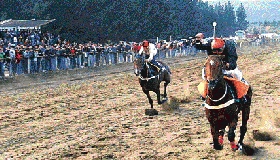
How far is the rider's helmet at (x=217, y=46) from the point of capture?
8.13 metres

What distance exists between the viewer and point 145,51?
14.1 meters

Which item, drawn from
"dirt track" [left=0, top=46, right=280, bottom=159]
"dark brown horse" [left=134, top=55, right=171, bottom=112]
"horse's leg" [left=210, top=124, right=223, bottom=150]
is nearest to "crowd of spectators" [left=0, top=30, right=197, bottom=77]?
"dirt track" [left=0, top=46, right=280, bottom=159]

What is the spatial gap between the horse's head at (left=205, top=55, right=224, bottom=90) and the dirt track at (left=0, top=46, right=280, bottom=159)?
1.83 metres

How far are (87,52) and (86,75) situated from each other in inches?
191

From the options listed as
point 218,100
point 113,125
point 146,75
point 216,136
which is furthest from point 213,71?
point 146,75

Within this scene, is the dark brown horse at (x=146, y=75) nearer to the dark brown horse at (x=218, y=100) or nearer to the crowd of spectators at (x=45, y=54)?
the dark brown horse at (x=218, y=100)

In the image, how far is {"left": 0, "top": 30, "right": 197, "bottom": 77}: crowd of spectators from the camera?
81.3 feet

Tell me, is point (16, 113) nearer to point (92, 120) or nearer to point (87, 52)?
point (92, 120)

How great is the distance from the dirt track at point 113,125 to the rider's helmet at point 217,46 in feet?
6.89

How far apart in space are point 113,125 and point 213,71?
4937 millimetres

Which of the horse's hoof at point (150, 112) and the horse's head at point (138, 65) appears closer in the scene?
the horse's hoof at point (150, 112)

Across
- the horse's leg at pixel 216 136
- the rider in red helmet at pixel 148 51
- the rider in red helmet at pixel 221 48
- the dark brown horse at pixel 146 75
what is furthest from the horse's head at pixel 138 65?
the horse's leg at pixel 216 136

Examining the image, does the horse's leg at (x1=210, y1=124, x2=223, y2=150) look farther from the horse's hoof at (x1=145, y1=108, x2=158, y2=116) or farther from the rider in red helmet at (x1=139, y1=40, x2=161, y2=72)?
the rider in red helmet at (x1=139, y1=40, x2=161, y2=72)

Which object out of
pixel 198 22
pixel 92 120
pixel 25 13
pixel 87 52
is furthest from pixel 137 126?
pixel 198 22
